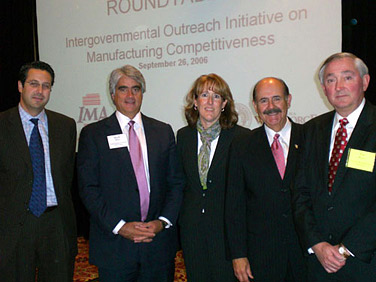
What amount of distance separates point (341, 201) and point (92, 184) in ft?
4.88

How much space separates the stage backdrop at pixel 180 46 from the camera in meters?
3.92

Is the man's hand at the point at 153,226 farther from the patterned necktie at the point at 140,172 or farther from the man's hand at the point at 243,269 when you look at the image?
the man's hand at the point at 243,269

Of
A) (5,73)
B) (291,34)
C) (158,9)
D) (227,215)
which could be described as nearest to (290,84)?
(291,34)

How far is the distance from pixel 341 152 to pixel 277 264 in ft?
2.49

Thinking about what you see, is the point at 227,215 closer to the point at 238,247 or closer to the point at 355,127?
the point at 238,247

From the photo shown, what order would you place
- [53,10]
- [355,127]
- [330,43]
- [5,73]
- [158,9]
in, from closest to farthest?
[355,127] < [330,43] < [158,9] < [53,10] < [5,73]

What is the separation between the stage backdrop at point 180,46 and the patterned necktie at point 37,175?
2161 millimetres

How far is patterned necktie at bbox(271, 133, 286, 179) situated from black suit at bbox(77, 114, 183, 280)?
713 mm

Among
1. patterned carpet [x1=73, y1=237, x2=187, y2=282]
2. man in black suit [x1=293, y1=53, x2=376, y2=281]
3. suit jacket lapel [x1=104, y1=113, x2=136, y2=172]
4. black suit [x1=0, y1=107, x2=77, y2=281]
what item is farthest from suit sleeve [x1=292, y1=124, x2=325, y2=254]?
patterned carpet [x1=73, y1=237, x2=187, y2=282]

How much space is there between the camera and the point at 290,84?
13.1 ft

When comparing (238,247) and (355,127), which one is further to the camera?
(238,247)

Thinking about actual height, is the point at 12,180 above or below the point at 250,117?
below

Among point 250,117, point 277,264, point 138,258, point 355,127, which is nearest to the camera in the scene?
point 355,127

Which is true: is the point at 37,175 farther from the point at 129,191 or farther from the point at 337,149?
the point at 337,149
